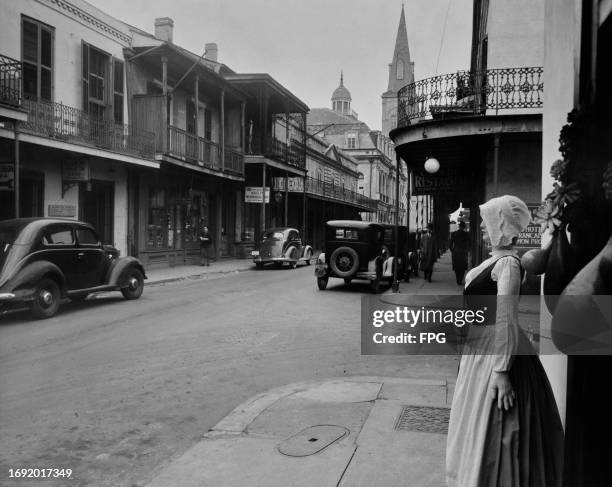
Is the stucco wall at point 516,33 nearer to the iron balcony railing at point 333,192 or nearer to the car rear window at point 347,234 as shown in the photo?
the car rear window at point 347,234

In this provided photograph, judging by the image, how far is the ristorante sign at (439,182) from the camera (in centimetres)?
1518

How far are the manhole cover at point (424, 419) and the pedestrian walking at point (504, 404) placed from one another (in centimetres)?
139

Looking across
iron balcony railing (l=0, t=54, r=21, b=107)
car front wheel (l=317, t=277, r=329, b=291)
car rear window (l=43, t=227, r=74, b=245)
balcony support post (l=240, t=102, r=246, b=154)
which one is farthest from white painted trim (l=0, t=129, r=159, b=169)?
balcony support post (l=240, t=102, r=246, b=154)

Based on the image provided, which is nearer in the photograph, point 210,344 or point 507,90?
point 210,344

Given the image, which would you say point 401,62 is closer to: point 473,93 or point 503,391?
point 473,93

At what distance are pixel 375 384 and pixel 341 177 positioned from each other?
46.0 m

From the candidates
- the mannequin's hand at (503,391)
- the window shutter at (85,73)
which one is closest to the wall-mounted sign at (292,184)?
the window shutter at (85,73)

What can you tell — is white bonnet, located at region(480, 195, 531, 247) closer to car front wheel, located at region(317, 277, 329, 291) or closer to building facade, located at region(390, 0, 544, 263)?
building facade, located at region(390, 0, 544, 263)

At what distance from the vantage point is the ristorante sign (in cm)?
1518

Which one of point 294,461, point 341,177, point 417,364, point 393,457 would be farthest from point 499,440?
point 341,177

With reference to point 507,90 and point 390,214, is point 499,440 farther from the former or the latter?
point 390,214

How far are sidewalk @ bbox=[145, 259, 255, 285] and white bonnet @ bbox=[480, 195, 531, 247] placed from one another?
13457mm

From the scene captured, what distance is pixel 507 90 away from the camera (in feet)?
37.0

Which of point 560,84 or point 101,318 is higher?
point 560,84
